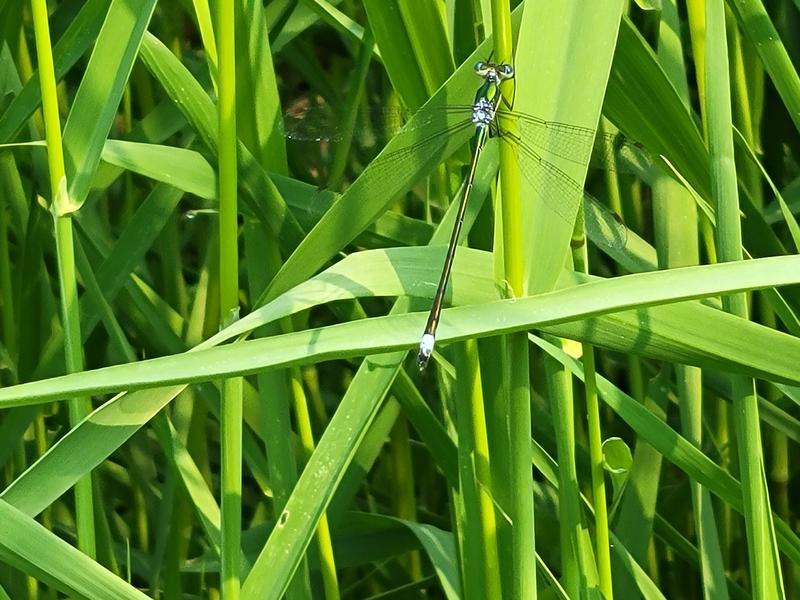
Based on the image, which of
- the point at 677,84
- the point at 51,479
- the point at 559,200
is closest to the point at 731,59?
the point at 677,84

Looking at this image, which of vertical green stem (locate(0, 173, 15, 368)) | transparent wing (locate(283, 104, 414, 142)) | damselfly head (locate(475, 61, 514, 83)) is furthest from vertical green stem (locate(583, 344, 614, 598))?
vertical green stem (locate(0, 173, 15, 368))

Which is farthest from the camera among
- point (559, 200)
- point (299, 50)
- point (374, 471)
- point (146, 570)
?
point (374, 471)

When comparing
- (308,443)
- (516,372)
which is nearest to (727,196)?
(516,372)

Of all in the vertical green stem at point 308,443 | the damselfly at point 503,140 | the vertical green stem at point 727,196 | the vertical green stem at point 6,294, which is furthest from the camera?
the vertical green stem at point 6,294

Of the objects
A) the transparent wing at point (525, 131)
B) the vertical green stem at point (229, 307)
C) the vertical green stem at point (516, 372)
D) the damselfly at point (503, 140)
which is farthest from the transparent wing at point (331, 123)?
the vertical green stem at point (516, 372)

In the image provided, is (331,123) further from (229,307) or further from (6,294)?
(6,294)

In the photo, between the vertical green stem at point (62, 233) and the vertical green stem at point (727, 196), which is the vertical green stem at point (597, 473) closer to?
the vertical green stem at point (727, 196)

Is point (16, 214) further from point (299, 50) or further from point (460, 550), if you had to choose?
point (460, 550)
